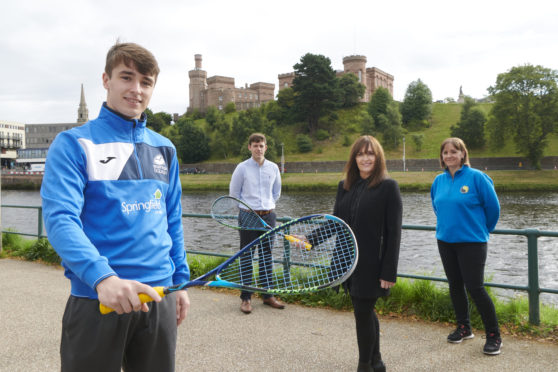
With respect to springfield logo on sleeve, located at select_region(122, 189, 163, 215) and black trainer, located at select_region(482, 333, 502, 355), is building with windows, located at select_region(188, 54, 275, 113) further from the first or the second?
springfield logo on sleeve, located at select_region(122, 189, 163, 215)

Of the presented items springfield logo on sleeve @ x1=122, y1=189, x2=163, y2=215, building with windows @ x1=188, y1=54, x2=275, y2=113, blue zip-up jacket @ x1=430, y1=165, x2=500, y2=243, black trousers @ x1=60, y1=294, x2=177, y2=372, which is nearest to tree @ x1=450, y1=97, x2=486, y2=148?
building with windows @ x1=188, y1=54, x2=275, y2=113

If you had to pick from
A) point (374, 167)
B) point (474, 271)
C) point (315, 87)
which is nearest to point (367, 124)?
point (315, 87)

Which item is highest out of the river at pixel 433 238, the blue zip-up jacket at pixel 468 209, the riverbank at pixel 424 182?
the blue zip-up jacket at pixel 468 209

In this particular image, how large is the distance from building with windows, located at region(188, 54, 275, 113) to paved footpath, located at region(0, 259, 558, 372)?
123 metres

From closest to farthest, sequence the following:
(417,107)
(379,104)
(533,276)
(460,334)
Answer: (460,334), (533,276), (379,104), (417,107)

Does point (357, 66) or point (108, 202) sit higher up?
point (357, 66)

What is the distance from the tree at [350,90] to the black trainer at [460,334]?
94128 mm

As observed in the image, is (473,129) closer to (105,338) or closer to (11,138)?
(105,338)

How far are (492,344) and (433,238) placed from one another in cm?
1695

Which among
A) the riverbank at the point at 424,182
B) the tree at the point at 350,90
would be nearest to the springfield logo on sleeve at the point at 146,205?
the riverbank at the point at 424,182

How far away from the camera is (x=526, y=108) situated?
58.2 m

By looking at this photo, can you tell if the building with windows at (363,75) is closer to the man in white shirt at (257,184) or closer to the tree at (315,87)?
the tree at (315,87)

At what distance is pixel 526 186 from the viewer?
42969 millimetres

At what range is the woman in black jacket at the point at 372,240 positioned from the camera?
11.5 ft
